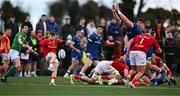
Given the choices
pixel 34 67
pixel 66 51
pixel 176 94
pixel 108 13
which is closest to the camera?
pixel 176 94

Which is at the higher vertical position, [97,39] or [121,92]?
[97,39]

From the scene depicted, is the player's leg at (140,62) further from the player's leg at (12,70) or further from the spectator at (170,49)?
the spectator at (170,49)

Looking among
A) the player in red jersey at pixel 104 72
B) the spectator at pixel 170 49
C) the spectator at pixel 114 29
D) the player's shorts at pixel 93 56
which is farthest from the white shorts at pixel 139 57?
the spectator at pixel 170 49

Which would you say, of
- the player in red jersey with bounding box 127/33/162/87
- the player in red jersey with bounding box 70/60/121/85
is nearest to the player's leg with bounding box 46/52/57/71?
the player in red jersey with bounding box 70/60/121/85

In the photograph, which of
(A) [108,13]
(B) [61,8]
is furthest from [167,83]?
(B) [61,8]

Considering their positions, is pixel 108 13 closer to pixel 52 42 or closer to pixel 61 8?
pixel 61 8

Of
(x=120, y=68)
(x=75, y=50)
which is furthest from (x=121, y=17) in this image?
(x=75, y=50)

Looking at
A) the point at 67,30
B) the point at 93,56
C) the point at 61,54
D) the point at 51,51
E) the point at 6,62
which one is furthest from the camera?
the point at 67,30

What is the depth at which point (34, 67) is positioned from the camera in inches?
1154

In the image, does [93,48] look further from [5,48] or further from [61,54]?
[61,54]

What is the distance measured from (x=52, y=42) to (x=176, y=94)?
629 cm

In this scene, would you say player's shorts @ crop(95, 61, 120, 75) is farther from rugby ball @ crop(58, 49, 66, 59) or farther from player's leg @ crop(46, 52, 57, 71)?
rugby ball @ crop(58, 49, 66, 59)

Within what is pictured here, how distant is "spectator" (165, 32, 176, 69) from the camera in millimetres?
31453

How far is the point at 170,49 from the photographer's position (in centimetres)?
3189
